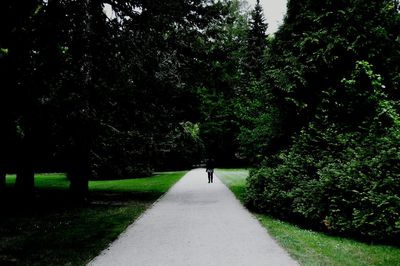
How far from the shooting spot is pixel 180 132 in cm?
1834

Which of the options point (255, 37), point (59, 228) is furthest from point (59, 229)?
point (255, 37)

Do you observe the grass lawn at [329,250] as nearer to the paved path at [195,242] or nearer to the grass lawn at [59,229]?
the paved path at [195,242]

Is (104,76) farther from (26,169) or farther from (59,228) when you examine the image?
(26,169)

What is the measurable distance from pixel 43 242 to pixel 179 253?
326 centimetres

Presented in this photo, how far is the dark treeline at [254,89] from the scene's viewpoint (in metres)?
8.57

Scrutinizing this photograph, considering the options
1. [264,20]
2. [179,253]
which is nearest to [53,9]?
[179,253]

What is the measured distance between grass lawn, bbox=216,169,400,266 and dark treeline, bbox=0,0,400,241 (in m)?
0.46

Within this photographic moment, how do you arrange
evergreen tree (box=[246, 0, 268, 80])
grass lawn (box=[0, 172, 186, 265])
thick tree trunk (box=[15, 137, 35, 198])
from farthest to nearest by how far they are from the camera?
evergreen tree (box=[246, 0, 268, 80]) → thick tree trunk (box=[15, 137, 35, 198]) → grass lawn (box=[0, 172, 186, 265])

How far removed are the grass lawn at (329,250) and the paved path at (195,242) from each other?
0.30m

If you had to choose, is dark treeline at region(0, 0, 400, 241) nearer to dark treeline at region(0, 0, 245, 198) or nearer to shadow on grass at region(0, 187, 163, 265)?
dark treeline at region(0, 0, 245, 198)

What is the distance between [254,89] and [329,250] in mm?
8789

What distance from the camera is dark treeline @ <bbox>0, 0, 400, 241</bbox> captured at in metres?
8.57

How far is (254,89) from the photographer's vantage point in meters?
15.2

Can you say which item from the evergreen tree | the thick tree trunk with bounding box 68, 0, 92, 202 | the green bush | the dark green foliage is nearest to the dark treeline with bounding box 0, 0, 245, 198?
the thick tree trunk with bounding box 68, 0, 92, 202
